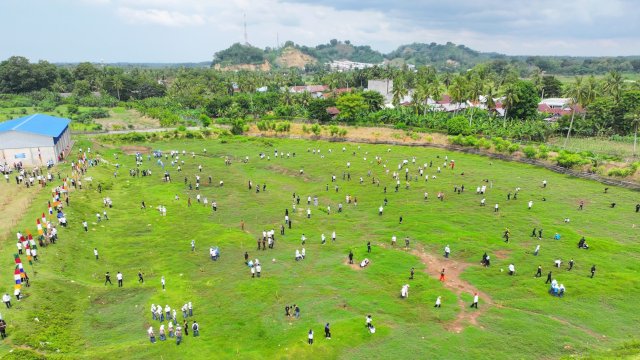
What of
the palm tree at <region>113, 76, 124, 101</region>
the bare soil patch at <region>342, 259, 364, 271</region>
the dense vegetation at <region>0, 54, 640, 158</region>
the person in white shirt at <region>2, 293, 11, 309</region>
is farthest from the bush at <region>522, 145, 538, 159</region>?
the palm tree at <region>113, 76, 124, 101</region>

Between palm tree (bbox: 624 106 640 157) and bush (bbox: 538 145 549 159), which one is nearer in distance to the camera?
bush (bbox: 538 145 549 159)

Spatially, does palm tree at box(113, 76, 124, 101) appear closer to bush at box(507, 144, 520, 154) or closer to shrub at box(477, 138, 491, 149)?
shrub at box(477, 138, 491, 149)

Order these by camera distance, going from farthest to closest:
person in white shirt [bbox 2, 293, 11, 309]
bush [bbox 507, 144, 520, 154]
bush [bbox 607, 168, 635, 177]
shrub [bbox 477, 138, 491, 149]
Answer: shrub [bbox 477, 138, 491, 149]
bush [bbox 507, 144, 520, 154]
bush [bbox 607, 168, 635, 177]
person in white shirt [bbox 2, 293, 11, 309]

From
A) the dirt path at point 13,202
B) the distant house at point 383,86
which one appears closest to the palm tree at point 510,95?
the distant house at point 383,86

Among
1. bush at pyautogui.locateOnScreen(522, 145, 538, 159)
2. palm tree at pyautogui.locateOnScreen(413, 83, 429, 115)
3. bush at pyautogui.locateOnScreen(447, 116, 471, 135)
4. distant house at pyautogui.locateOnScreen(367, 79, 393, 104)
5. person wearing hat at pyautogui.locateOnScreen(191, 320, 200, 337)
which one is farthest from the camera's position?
distant house at pyautogui.locateOnScreen(367, 79, 393, 104)

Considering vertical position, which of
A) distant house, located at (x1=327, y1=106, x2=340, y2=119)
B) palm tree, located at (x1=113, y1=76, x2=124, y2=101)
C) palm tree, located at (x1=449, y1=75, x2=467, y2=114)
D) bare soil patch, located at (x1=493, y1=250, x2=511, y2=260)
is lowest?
bare soil patch, located at (x1=493, y1=250, x2=511, y2=260)

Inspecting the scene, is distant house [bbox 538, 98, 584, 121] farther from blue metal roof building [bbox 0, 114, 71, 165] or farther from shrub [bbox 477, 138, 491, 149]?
blue metal roof building [bbox 0, 114, 71, 165]

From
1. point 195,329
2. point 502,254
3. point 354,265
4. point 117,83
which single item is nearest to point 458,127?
point 502,254

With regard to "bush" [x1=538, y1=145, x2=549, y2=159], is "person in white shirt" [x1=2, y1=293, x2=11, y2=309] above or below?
below
